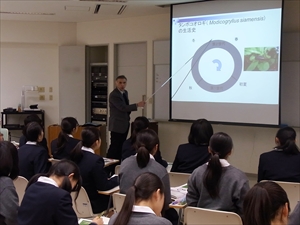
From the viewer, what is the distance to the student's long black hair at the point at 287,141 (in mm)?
3324

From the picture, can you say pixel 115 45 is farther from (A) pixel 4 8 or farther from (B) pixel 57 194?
(B) pixel 57 194

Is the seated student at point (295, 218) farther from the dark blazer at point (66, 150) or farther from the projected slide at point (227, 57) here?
the projected slide at point (227, 57)

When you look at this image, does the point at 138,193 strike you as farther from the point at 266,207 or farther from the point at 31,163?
the point at 31,163

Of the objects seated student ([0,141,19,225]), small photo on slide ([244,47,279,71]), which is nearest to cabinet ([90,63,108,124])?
small photo on slide ([244,47,279,71])

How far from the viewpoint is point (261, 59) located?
5.21m

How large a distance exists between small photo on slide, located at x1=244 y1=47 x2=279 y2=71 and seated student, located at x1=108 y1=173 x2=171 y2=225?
3.76m

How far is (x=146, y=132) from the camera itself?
3271 mm

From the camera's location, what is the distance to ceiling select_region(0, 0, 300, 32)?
5.33 metres

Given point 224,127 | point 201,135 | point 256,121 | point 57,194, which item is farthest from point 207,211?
point 224,127

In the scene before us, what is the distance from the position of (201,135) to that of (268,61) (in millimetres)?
2098

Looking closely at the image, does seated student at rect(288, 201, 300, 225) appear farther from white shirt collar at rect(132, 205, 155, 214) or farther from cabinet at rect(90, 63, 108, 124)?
cabinet at rect(90, 63, 108, 124)

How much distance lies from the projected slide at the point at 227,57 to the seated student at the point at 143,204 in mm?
3701

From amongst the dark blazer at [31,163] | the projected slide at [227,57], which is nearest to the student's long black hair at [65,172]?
the dark blazer at [31,163]

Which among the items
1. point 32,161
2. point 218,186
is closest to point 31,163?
→ point 32,161
